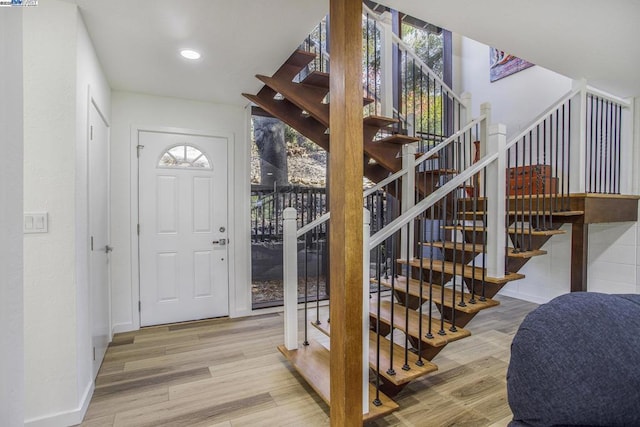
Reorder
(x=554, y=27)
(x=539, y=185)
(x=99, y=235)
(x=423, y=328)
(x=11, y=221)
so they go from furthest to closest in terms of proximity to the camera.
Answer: (x=539, y=185) < (x=99, y=235) < (x=554, y=27) < (x=423, y=328) < (x=11, y=221)

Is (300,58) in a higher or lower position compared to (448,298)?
higher

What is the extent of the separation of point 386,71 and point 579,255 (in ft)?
8.56

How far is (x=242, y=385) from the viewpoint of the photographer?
7.62 ft

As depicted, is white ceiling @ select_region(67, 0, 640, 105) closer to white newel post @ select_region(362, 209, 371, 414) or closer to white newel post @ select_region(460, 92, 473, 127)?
white newel post @ select_region(460, 92, 473, 127)

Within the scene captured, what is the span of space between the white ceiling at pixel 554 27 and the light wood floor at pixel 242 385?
2556 mm

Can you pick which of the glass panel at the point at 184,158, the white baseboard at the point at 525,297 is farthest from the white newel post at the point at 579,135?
the glass panel at the point at 184,158

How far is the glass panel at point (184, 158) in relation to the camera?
3458mm

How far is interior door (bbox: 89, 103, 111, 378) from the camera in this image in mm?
2301

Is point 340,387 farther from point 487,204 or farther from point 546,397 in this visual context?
point 487,204

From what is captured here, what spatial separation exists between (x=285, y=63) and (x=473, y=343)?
3.03 meters

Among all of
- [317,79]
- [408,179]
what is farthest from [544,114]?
[317,79]

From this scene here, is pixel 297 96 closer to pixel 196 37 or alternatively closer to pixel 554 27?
pixel 196 37

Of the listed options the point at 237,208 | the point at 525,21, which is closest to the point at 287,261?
the point at 237,208

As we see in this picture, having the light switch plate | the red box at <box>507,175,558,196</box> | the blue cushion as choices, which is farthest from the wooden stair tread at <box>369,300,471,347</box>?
the light switch plate
